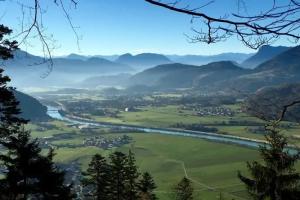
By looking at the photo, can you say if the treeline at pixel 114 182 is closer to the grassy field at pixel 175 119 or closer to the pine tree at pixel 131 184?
the pine tree at pixel 131 184

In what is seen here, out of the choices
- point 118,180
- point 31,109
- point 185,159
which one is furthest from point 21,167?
point 31,109

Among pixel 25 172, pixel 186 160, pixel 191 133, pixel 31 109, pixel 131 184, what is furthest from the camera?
pixel 31 109

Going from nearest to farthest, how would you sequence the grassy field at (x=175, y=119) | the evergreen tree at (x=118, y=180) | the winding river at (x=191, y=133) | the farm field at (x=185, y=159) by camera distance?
1. the evergreen tree at (x=118, y=180)
2. the farm field at (x=185, y=159)
3. the winding river at (x=191, y=133)
4. the grassy field at (x=175, y=119)

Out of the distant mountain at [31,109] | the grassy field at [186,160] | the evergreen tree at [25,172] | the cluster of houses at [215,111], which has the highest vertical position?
the evergreen tree at [25,172]

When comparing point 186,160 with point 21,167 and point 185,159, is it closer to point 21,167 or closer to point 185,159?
point 185,159

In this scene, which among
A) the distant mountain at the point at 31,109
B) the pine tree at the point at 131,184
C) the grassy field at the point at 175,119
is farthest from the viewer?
the distant mountain at the point at 31,109

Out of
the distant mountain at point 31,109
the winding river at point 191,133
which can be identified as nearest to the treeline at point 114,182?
the winding river at point 191,133
